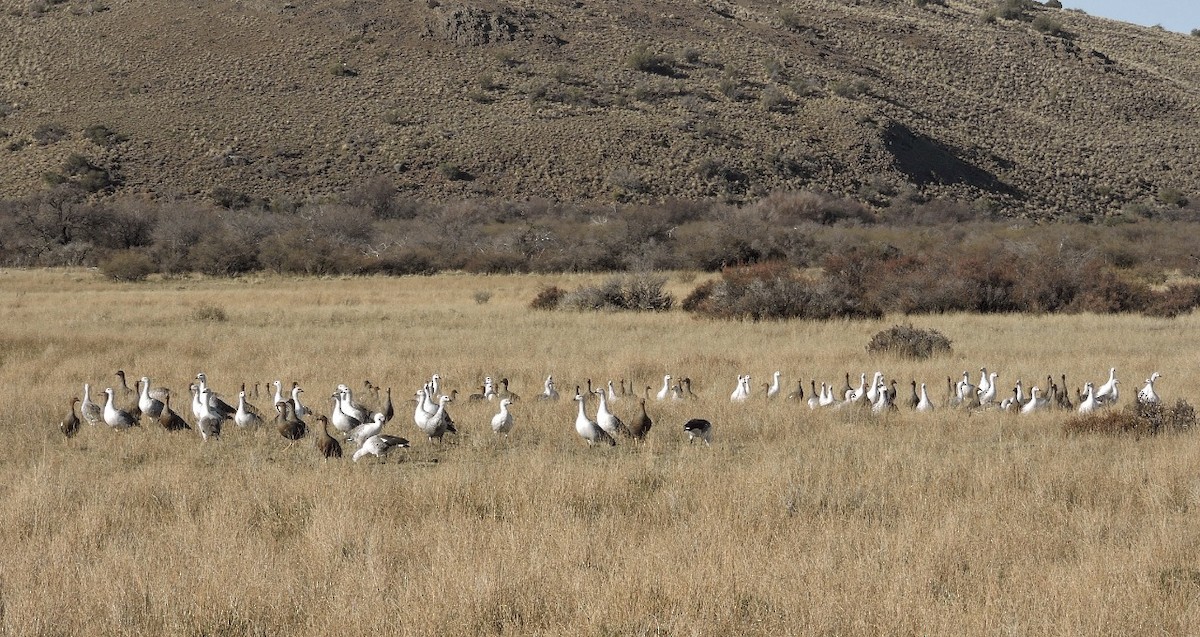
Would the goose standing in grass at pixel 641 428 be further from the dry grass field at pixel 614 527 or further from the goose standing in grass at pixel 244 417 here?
the goose standing in grass at pixel 244 417

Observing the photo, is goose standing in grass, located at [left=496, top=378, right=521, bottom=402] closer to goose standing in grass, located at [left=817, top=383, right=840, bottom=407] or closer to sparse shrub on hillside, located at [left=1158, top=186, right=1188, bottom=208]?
goose standing in grass, located at [left=817, top=383, right=840, bottom=407]

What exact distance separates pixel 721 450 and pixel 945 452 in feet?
7.92

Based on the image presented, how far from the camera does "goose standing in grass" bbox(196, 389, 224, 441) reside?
12664mm

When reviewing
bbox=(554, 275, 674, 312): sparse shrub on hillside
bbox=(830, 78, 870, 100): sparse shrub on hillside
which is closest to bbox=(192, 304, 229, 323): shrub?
bbox=(554, 275, 674, 312): sparse shrub on hillside

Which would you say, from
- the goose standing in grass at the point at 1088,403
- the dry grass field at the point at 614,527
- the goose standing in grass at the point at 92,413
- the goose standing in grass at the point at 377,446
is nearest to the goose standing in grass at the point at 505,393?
the dry grass field at the point at 614,527

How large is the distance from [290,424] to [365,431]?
1063 mm

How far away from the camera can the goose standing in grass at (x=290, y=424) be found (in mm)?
12359

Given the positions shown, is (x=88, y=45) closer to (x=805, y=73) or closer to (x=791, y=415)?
(x=805, y=73)

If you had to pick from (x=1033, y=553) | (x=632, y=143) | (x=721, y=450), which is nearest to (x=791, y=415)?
(x=721, y=450)

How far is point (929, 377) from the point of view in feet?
59.5

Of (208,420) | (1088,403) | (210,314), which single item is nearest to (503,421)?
(208,420)

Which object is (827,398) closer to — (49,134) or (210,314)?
(210,314)

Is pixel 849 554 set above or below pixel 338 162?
above

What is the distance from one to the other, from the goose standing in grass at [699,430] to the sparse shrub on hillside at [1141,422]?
4269 millimetres
